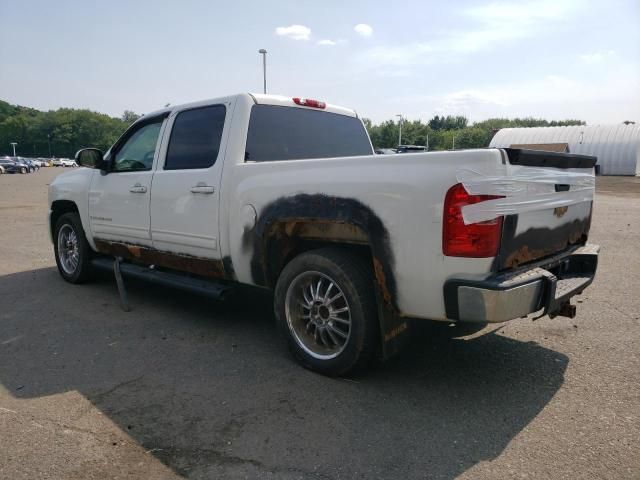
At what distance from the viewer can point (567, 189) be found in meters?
3.36

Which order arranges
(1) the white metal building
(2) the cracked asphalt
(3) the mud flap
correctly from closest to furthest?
1. (2) the cracked asphalt
2. (3) the mud flap
3. (1) the white metal building

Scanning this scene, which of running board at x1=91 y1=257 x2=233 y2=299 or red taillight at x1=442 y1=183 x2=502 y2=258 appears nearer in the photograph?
red taillight at x1=442 y1=183 x2=502 y2=258

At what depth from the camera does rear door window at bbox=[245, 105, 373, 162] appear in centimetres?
424

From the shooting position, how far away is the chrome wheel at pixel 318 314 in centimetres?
342

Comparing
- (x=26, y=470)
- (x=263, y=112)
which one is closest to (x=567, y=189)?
(x=263, y=112)

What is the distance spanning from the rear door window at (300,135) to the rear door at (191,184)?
0.94 ft

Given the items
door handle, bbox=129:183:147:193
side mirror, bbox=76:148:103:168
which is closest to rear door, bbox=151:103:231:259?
door handle, bbox=129:183:147:193

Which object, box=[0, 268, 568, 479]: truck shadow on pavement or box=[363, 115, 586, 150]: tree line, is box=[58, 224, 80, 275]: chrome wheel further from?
box=[363, 115, 586, 150]: tree line

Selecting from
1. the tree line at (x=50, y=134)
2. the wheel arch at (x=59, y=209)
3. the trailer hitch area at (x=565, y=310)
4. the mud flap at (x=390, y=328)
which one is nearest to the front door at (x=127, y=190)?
the wheel arch at (x=59, y=209)

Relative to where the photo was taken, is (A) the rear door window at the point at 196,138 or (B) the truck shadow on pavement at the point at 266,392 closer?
(B) the truck shadow on pavement at the point at 266,392

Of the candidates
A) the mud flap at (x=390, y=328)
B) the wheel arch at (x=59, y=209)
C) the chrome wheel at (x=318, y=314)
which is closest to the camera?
the mud flap at (x=390, y=328)

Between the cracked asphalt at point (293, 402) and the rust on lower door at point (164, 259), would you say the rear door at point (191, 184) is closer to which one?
the rust on lower door at point (164, 259)

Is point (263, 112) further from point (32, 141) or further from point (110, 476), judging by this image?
point (32, 141)

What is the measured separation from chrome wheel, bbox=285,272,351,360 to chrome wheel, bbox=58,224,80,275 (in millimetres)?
3697
